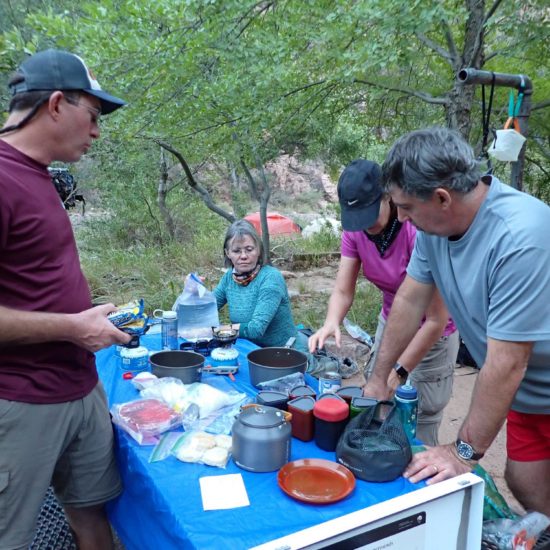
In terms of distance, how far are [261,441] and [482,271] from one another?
33.2 inches

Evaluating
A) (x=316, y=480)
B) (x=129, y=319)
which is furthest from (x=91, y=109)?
(x=316, y=480)

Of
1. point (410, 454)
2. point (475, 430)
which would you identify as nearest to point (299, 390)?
point (410, 454)

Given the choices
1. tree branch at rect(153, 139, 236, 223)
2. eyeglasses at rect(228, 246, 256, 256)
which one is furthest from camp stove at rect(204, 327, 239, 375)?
tree branch at rect(153, 139, 236, 223)

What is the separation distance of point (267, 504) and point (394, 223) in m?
1.37

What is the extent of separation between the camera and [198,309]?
261cm

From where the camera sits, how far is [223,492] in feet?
4.56

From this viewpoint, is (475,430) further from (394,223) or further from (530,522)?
(394,223)

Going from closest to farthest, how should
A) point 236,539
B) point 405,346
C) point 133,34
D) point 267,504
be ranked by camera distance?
point 236,539 < point 267,504 < point 405,346 < point 133,34

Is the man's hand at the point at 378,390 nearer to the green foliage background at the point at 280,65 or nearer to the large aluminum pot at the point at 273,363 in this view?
the large aluminum pot at the point at 273,363

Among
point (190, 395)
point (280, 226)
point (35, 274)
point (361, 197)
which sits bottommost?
point (280, 226)

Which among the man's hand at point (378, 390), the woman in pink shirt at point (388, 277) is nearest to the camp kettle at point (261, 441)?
the man's hand at point (378, 390)

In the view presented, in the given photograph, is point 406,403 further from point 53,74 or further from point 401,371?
point 53,74

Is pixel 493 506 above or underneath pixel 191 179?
underneath

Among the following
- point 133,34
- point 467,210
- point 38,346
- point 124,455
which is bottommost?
point 124,455
